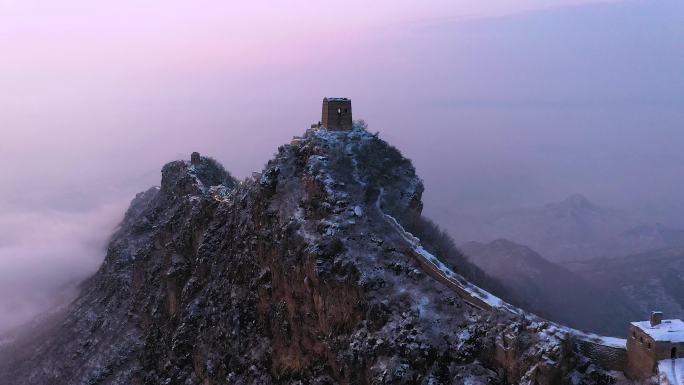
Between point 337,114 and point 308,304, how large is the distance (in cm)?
2298

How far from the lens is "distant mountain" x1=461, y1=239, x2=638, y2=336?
126 meters

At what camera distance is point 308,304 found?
54531mm

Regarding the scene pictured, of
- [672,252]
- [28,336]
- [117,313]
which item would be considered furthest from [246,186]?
[672,252]

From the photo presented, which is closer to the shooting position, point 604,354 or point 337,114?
point 604,354

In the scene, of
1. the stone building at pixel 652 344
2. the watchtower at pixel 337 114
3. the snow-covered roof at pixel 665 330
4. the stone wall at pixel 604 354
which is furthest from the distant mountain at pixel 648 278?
the stone building at pixel 652 344

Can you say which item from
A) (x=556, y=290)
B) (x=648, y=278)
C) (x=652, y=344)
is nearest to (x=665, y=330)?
(x=652, y=344)

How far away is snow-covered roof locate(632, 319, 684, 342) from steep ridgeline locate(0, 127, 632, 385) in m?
3.93

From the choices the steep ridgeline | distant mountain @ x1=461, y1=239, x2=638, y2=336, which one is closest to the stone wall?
the steep ridgeline

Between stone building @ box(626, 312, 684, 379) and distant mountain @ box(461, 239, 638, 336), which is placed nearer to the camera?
stone building @ box(626, 312, 684, 379)

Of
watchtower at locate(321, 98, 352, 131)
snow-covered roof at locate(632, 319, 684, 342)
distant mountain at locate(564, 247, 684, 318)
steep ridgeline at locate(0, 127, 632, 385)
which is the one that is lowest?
distant mountain at locate(564, 247, 684, 318)

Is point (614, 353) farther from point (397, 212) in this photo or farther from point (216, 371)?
point (216, 371)

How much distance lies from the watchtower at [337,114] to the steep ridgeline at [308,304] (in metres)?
1.65

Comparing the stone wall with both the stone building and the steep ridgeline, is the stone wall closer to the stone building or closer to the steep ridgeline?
the stone building

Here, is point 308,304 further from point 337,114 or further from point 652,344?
point 652,344
